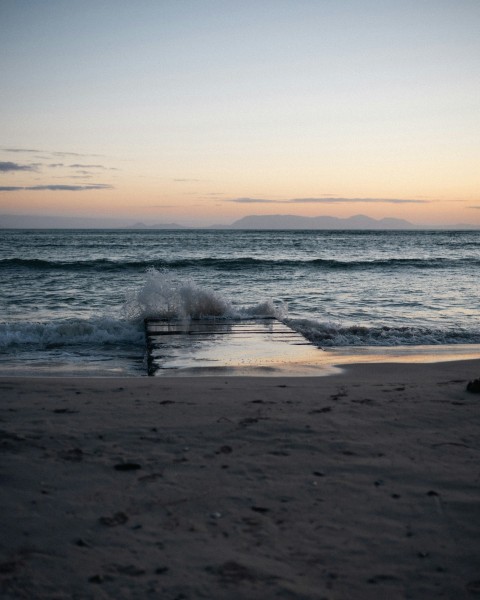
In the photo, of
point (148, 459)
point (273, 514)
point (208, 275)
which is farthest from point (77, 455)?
point (208, 275)

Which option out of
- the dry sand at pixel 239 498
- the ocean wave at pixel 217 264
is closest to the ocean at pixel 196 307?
the ocean wave at pixel 217 264

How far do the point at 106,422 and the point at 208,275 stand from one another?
71.0 feet

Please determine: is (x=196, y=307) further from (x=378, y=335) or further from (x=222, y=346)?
(x=378, y=335)

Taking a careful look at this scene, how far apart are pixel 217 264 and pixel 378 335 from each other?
69.1ft

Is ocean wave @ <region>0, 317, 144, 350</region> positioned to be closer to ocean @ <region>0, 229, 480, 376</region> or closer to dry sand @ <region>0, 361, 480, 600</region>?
ocean @ <region>0, 229, 480, 376</region>

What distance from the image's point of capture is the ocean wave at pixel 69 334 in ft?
31.8

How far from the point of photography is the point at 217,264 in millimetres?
30984

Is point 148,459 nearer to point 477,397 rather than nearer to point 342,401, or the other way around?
point 342,401

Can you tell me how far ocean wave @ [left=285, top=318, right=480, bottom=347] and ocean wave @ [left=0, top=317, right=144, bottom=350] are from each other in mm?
3411

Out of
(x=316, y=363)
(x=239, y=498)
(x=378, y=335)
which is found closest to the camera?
(x=239, y=498)

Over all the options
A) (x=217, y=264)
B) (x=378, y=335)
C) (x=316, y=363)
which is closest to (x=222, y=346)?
(x=316, y=363)

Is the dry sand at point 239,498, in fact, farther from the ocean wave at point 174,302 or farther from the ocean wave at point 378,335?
the ocean wave at point 174,302

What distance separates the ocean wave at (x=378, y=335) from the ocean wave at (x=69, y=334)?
3.41m

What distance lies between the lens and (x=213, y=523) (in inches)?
108
